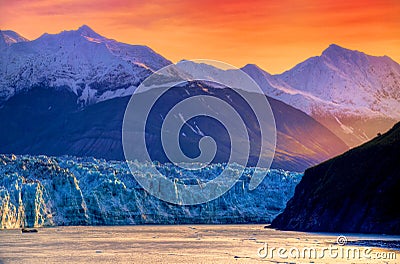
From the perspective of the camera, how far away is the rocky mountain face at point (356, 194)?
138125mm

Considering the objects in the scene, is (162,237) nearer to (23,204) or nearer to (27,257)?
(23,204)

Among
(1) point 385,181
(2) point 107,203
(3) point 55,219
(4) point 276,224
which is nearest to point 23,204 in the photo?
(3) point 55,219

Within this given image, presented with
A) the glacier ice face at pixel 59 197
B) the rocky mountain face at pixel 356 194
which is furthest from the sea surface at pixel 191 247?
the glacier ice face at pixel 59 197

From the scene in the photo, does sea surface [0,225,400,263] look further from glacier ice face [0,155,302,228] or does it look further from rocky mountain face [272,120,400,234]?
glacier ice face [0,155,302,228]

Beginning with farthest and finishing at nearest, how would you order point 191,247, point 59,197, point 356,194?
point 59,197, point 356,194, point 191,247

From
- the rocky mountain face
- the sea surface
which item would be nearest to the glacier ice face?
the sea surface

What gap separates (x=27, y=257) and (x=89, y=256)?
7.59m

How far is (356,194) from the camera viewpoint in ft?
477

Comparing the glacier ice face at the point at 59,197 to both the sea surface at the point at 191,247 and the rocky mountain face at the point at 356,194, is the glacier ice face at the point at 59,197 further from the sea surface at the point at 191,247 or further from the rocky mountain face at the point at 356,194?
the rocky mountain face at the point at 356,194

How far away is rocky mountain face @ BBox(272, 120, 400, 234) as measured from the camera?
138 meters

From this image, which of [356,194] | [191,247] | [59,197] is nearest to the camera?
[191,247]

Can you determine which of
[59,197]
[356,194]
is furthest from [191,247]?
[59,197]

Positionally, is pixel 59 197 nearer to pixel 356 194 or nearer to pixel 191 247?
pixel 191 247

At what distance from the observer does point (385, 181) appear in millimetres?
141625
